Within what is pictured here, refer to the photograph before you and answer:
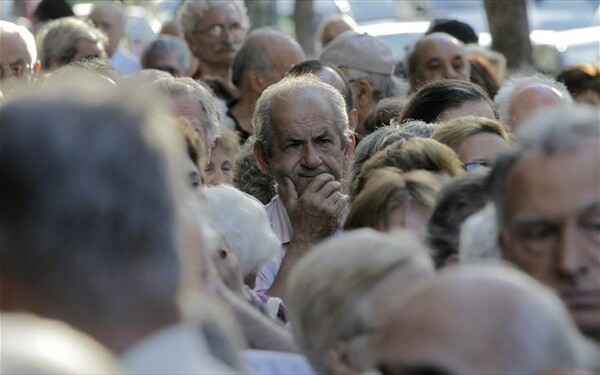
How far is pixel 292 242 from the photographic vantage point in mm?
7133

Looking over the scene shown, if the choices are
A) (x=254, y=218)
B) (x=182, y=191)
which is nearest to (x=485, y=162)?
(x=254, y=218)

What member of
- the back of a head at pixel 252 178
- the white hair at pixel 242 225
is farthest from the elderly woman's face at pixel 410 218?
the back of a head at pixel 252 178

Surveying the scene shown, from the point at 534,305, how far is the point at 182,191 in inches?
28.8

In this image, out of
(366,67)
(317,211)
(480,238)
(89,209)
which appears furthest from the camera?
(366,67)

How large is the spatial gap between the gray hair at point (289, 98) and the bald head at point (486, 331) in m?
4.69

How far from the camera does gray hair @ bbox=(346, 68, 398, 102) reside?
37.9ft

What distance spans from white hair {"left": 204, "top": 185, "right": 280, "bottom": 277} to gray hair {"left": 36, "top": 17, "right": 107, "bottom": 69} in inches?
242

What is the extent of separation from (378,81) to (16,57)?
247cm

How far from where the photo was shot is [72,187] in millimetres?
3002

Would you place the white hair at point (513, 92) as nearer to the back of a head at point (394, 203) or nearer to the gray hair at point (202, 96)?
the gray hair at point (202, 96)

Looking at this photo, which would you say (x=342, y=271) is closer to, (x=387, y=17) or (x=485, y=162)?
(x=485, y=162)

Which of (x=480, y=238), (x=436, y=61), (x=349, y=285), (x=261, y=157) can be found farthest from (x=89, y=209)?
(x=436, y=61)

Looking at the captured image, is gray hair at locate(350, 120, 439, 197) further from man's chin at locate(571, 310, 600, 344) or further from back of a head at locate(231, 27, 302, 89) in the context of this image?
back of a head at locate(231, 27, 302, 89)

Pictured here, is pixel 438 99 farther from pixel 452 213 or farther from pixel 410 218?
pixel 452 213
